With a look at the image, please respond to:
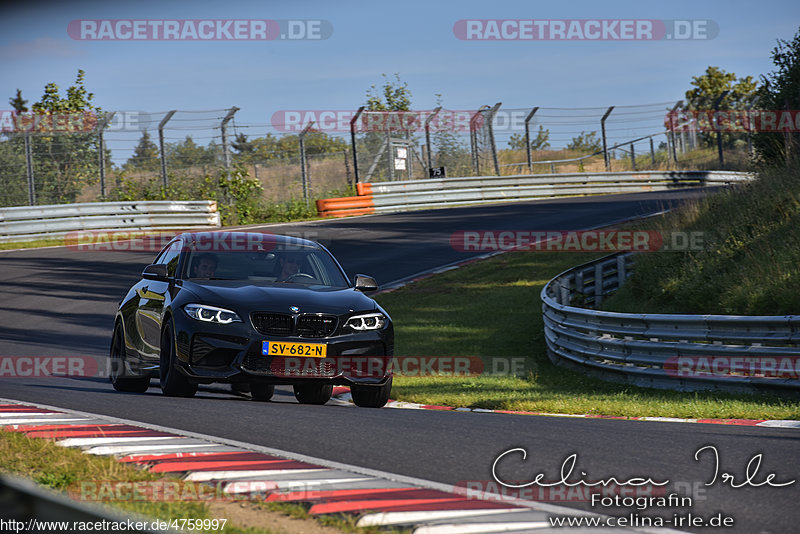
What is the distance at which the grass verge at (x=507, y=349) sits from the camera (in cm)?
1026

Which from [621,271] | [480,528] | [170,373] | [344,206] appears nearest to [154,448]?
[170,373]

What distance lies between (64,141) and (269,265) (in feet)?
66.2

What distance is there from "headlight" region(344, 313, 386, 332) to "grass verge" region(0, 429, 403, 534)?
311cm

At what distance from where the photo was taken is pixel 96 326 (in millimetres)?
16109

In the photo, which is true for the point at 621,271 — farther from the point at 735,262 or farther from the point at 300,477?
the point at 300,477

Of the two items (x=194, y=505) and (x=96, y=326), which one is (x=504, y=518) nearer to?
(x=194, y=505)

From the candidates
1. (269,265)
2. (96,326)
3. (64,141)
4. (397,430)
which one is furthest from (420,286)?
(64,141)

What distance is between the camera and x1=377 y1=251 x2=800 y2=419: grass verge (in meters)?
10.3

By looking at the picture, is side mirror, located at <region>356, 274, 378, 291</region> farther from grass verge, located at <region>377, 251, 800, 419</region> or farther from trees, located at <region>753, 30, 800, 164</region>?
trees, located at <region>753, 30, 800, 164</region>

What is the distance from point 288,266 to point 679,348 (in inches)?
194

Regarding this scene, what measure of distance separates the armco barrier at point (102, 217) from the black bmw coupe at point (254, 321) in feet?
57.1

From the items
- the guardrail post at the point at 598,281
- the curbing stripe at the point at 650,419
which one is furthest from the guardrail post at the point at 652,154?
the curbing stripe at the point at 650,419

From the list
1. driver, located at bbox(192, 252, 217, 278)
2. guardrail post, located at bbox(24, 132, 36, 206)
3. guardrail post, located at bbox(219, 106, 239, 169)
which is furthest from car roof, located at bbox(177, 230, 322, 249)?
guardrail post, located at bbox(219, 106, 239, 169)

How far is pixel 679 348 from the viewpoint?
1145 cm
